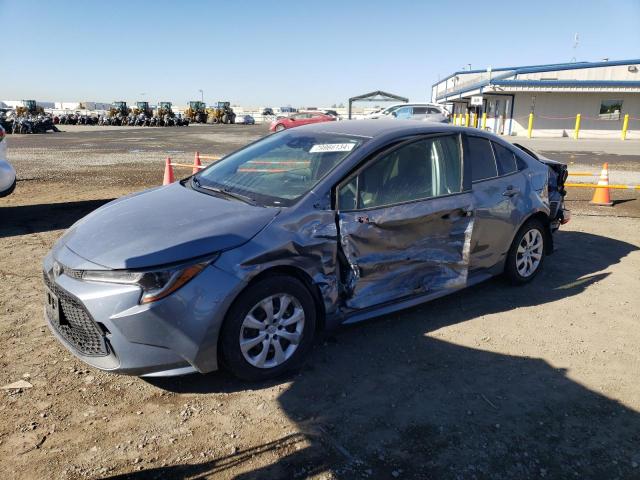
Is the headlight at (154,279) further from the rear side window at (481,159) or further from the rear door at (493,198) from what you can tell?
the rear side window at (481,159)

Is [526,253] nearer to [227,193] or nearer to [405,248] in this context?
[405,248]

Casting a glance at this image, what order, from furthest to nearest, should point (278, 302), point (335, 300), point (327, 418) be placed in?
1. point (335, 300)
2. point (278, 302)
3. point (327, 418)

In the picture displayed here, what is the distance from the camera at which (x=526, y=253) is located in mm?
5246

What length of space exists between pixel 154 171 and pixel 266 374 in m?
11.6

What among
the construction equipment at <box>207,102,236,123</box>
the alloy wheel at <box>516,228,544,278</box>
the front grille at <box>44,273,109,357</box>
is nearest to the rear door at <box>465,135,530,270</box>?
the alloy wheel at <box>516,228,544,278</box>

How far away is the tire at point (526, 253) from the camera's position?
5.10 m

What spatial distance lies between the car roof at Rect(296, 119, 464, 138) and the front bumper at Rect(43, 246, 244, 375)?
5.99ft

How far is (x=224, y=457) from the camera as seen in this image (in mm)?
2730

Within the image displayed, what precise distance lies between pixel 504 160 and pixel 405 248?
1695mm

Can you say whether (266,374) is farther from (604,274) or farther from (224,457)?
(604,274)

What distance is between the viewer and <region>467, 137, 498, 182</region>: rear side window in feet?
15.3

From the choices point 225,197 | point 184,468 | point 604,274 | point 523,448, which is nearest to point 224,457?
point 184,468

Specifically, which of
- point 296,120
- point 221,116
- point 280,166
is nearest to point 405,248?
point 280,166

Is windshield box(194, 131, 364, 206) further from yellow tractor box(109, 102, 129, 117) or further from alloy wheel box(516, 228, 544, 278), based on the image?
yellow tractor box(109, 102, 129, 117)
